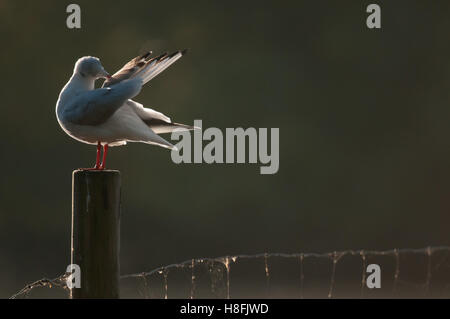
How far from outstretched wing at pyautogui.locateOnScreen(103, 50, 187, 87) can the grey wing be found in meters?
0.08

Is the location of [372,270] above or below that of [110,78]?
below

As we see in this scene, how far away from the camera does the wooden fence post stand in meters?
3.79

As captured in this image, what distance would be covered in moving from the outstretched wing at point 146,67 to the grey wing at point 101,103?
0.27 feet

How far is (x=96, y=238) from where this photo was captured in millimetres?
3785

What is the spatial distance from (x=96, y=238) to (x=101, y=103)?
1222mm

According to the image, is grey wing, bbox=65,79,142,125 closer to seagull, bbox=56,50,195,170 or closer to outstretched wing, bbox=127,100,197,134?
seagull, bbox=56,50,195,170

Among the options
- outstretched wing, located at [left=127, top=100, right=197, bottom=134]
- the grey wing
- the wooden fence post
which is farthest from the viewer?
outstretched wing, located at [left=127, top=100, right=197, bottom=134]

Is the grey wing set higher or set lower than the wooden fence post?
higher

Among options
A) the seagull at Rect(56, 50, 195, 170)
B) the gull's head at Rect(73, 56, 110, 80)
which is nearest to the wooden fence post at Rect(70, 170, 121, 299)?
the seagull at Rect(56, 50, 195, 170)

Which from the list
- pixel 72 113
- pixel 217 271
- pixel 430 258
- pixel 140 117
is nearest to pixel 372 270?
pixel 430 258

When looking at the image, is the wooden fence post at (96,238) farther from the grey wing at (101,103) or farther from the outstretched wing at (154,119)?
the outstretched wing at (154,119)
